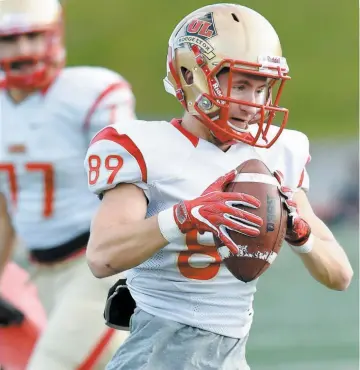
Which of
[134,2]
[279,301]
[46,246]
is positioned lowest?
[134,2]

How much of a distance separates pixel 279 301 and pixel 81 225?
416 centimetres

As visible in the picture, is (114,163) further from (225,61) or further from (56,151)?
(56,151)

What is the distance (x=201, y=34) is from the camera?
3.58 m

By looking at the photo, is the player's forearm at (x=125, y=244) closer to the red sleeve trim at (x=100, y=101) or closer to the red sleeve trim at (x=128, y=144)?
the red sleeve trim at (x=128, y=144)

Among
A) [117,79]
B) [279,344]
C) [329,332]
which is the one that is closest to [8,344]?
[117,79]

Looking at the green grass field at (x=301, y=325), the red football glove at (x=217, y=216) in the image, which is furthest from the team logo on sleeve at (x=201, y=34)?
the green grass field at (x=301, y=325)

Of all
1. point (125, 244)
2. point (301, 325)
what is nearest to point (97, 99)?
point (125, 244)

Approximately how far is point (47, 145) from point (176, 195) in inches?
72.4

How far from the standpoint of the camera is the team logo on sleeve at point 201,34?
355 cm

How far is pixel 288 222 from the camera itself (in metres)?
3.34

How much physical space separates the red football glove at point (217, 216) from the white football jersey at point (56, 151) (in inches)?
73.3

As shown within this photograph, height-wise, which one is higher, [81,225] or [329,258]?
[329,258]

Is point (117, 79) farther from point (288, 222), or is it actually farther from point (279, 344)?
point (279, 344)

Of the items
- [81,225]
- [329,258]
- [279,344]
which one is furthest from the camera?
[279,344]
